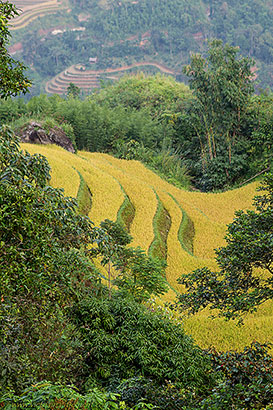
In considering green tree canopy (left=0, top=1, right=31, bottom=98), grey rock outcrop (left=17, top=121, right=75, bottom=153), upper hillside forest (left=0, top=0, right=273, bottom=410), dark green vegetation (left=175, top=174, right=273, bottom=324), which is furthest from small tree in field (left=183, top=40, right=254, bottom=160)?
green tree canopy (left=0, top=1, right=31, bottom=98)

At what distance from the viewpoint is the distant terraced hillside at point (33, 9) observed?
213 feet

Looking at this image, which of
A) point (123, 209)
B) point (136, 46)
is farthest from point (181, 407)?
point (136, 46)

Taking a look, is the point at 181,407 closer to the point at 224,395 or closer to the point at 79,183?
the point at 224,395

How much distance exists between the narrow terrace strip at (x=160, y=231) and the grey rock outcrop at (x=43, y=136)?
4.71 m

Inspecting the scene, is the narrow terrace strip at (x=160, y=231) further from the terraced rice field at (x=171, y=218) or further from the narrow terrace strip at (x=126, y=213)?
the narrow terrace strip at (x=126, y=213)

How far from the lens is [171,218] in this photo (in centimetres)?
1186

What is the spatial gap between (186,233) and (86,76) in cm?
4994

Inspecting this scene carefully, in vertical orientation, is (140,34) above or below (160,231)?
below

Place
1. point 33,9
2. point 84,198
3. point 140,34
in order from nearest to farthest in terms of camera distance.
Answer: point 84,198, point 140,34, point 33,9

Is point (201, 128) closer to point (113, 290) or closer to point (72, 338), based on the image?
point (113, 290)

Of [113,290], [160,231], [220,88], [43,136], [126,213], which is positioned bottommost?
[160,231]

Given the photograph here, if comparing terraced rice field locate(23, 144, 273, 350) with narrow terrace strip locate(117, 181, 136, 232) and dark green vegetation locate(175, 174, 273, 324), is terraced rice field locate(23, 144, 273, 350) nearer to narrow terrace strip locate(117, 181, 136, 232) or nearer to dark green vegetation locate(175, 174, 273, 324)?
narrow terrace strip locate(117, 181, 136, 232)

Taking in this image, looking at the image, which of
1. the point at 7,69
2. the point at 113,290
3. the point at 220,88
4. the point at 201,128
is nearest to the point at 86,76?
the point at 201,128

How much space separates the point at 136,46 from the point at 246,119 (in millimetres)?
43445
